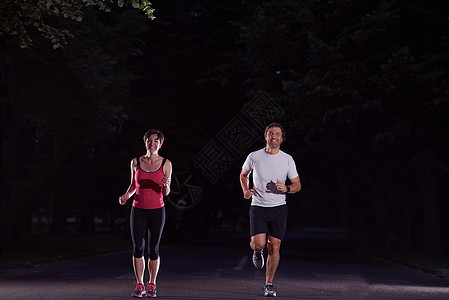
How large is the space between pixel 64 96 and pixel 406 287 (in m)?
13.9

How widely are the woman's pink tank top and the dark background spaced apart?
29.7ft

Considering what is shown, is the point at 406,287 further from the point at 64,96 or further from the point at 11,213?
the point at 11,213

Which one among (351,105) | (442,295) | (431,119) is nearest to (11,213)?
(351,105)

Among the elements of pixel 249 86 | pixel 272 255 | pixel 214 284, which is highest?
pixel 249 86

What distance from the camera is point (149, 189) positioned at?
28.5ft

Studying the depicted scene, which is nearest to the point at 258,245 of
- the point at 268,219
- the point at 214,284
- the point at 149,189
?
the point at 268,219

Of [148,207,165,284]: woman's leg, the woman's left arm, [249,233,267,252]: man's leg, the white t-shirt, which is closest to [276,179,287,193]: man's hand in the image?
the white t-shirt

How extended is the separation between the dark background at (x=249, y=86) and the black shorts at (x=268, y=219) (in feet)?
31.7

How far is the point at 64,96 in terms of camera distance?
2239cm

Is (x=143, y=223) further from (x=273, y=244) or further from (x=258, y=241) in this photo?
(x=273, y=244)

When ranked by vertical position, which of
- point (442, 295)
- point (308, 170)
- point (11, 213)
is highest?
point (308, 170)

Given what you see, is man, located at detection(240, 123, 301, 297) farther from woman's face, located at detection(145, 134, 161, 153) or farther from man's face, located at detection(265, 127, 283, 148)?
woman's face, located at detection(145, 134, 161, 153)

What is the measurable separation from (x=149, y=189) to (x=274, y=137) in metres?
1.80

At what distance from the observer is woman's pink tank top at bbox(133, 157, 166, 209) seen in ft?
28.5
